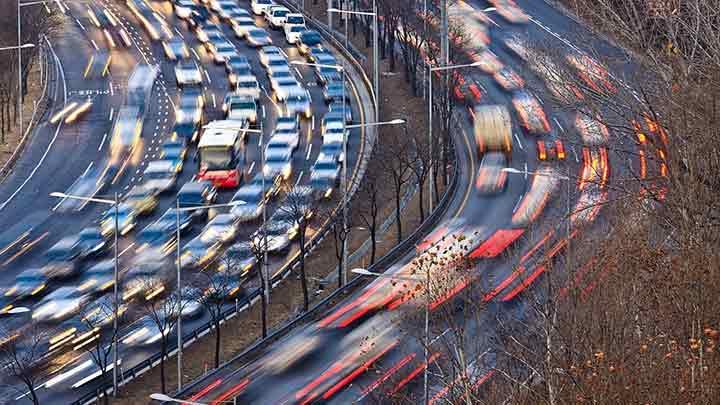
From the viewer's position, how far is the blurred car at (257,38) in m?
144

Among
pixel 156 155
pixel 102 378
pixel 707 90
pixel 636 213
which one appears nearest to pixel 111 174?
pixel 156 155

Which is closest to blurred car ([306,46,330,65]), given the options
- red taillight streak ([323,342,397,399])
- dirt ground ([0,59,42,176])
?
dirt ground ([0,59,42,176])

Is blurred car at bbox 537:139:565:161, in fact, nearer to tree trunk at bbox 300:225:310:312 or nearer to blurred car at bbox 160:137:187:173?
tree trunk at bbox 300:225:310:312

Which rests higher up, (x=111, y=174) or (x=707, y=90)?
(x=707, y=90)

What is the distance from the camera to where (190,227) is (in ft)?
346

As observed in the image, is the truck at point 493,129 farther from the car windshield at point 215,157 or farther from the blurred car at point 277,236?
the blurred car at point 277,236

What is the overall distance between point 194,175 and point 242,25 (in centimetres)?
3574

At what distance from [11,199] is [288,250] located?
20722 millimetres

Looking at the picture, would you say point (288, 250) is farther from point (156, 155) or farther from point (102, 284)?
point (156, 155)

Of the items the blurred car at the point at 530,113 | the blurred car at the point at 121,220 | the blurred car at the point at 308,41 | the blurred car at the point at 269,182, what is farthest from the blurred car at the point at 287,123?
the blurred car at the point at 121,220

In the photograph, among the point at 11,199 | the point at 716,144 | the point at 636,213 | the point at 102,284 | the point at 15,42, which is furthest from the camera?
the point at 15,42

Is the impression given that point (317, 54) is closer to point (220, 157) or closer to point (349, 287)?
point (220, 157)

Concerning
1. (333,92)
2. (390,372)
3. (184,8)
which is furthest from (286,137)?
(390,372)

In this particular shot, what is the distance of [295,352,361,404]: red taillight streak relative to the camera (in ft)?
267
